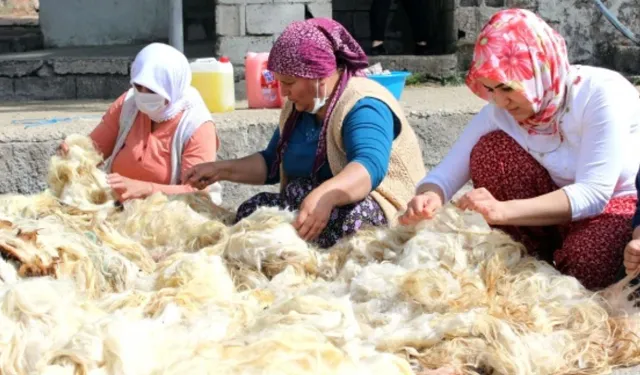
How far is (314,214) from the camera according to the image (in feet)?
10.8

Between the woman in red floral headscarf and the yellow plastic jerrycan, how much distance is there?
2.55 metres

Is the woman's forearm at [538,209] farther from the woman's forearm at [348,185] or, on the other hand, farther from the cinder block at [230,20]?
the cinder block at [230,20]

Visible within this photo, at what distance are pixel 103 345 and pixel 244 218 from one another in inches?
52.2

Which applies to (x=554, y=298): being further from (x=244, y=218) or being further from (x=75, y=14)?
(x=75, y=14)

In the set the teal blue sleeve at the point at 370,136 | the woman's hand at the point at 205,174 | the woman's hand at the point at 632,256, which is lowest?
the woman's hand at the point at 205,174

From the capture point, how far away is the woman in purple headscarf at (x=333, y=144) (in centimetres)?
339

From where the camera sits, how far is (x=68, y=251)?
3062 mm

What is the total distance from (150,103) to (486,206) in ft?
Result: 5.46

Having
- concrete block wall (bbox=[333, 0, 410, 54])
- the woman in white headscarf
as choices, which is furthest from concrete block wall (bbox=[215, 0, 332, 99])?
the woman in white headscarf

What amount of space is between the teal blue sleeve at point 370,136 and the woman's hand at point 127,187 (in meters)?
0.87

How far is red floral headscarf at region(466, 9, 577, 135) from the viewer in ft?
9.87

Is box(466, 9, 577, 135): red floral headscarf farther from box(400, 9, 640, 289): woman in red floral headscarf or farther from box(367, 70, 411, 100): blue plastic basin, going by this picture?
box(367, 70, 411, 100): blue plastic basin

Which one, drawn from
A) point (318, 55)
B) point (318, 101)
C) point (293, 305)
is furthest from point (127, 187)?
point (293, 305)

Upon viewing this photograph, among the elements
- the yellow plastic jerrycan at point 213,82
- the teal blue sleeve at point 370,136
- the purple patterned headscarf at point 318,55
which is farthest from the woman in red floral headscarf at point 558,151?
the yellow plastic jerrycan at point 213,82
